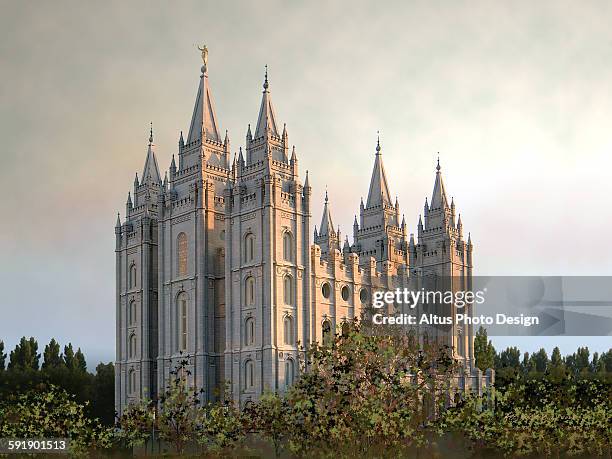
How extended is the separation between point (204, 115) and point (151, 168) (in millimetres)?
7415

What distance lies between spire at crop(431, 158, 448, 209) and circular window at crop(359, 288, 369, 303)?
12.3 metres

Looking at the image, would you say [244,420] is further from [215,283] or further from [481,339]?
[481,339]

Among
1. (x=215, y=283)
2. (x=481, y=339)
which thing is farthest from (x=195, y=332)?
(x=481, y=339)

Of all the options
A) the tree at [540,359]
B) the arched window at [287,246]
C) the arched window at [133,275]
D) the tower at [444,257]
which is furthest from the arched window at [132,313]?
the tree at [540,359]

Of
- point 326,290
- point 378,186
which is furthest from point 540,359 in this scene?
point 326,290

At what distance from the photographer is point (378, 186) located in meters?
64.1

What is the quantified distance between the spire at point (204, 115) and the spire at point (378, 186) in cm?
1594

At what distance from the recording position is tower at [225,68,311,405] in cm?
4591

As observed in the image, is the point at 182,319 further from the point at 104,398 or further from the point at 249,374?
the point at 104,398

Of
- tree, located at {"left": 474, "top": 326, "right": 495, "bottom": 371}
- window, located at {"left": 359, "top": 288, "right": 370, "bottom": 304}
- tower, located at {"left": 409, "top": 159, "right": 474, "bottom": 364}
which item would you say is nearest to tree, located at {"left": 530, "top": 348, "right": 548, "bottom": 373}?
tree, located at {"left": 474, "top": 326, "right": 495, "bottom": 371}

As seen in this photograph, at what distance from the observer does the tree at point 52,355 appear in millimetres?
71125

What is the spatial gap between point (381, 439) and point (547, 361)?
3004 inches

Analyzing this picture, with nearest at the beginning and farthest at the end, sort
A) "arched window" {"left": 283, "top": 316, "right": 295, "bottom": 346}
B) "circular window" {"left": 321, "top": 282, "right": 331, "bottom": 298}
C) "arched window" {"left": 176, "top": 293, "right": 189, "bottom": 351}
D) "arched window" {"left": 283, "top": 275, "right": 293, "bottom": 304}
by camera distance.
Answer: "arched window" {"left": 283, "top": 316, "right": 295, "bottom": 346} → "arched window" {"left": 283, "top": 275, "right": 293, "bottom": 304} → "arched window" {"left": 176, "top": 293, "right": 189, "bottom": 351} → "circular window" {"left": 321, "top": 282, "right": 331, "bottom": 298}

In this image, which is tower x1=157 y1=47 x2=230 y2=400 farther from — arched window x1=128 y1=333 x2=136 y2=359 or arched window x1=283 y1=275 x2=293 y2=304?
arched window x1=283 y1=275 x2=293 y2=304
